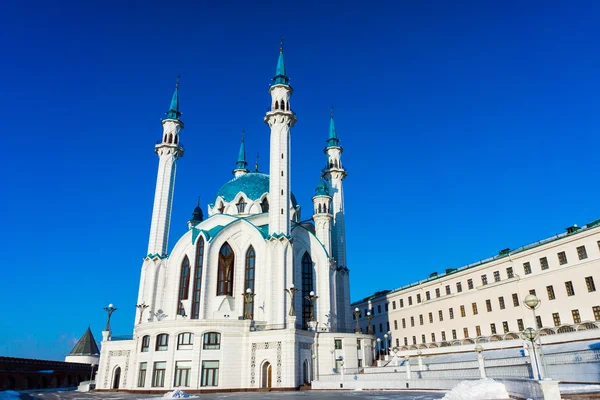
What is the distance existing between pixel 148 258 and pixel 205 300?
9374 millimetres

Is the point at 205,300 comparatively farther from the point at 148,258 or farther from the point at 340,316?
the point at 340,316

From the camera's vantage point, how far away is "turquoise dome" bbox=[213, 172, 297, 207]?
55.6 meters

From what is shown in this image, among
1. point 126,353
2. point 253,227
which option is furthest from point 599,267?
point 126,353

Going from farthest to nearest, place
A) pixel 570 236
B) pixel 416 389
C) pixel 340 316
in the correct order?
pixel 340 316, pixel 570 236, pixel 416 389

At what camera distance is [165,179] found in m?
52.5

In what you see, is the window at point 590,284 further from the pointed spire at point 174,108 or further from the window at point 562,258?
the pointed spire at point 174,108

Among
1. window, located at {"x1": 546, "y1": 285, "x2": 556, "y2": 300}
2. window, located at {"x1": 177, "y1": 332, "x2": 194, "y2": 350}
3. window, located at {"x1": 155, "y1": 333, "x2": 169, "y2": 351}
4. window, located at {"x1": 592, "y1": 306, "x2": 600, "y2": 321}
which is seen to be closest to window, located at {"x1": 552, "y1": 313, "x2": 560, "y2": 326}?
window, located at {"x1": 546, "y1": 285, "x2": 556, "y2": 300}

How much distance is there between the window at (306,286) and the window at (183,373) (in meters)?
13.9

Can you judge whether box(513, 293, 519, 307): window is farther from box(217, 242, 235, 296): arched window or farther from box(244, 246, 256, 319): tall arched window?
box(217, 242, 235, 296): arched window

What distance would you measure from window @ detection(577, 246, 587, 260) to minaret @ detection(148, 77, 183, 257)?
3876 centimetres

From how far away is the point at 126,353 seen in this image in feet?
137

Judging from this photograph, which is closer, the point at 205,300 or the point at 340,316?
the point at 205,300

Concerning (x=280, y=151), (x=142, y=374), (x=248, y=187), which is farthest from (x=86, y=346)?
(x=280, y=151)

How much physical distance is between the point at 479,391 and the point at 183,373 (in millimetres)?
25170
